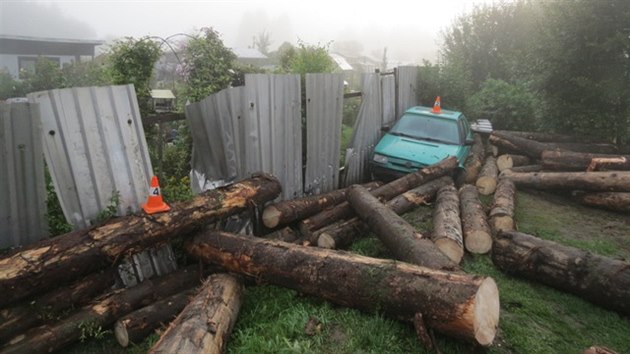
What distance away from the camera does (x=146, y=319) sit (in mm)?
3740

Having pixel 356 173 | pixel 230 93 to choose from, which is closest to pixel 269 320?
pixel 230 93

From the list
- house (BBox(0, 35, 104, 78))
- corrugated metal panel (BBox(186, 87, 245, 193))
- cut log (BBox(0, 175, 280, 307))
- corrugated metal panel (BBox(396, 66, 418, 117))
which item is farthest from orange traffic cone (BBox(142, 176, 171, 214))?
house (BBox(0, 35, 104, 78))

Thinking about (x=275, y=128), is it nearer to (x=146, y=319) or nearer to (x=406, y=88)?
(x=146, y=319)

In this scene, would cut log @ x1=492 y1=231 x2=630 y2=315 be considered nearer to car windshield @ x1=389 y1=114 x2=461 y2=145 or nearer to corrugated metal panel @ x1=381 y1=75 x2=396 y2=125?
car windshield @ x1=389 y1=114 x2=461 y2=145

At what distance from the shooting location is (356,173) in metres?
8.76

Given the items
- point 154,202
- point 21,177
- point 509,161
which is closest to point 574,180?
point 509,161

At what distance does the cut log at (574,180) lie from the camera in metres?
7.50

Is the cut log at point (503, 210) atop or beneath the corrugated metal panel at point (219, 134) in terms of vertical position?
beneath

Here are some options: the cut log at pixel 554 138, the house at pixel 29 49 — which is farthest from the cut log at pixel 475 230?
the house at pixel 29 49

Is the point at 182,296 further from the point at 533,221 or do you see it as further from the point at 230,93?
the point at 533,221

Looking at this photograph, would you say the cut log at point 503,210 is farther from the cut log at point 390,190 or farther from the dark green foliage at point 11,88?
the dark green foliage at point 11,88

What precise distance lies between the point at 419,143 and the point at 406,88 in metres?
3.28

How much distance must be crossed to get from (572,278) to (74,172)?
5.56 m

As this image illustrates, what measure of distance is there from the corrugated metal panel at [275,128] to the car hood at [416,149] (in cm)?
264
